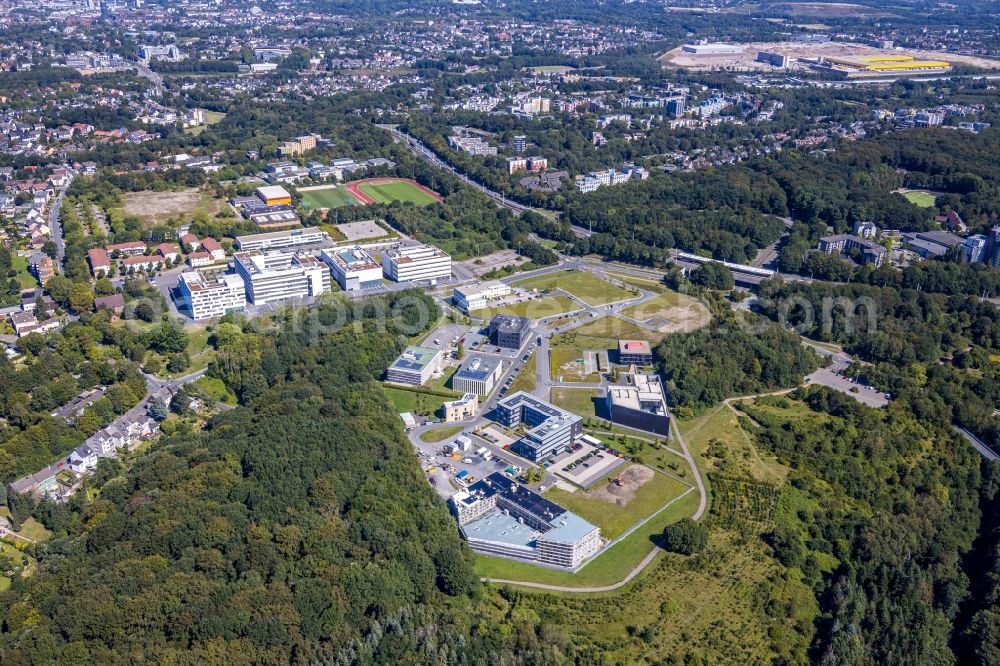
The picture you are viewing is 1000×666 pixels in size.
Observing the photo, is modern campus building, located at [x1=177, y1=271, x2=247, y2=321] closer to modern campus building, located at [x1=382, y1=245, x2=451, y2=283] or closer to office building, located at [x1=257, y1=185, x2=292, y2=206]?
modern campus building, located at [x1=382, y1=245, x2=451, y2=283]

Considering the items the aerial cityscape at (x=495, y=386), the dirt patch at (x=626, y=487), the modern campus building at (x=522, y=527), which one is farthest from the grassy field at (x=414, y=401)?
the dirt patch at (x=626, y=487)

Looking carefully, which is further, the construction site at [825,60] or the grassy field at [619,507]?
the construction site at [825,60]

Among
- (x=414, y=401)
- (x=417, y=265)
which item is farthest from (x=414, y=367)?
(x=417, y=265)

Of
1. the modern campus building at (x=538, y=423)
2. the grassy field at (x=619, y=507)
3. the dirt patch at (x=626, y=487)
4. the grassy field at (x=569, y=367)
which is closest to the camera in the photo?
the grassy field at (x=619, y=507)

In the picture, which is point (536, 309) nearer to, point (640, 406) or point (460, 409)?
point (460, 409)

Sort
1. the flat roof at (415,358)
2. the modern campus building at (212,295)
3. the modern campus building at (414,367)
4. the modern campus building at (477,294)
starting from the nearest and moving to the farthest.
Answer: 1. the modern campus building at (414,367)
2. the flat roof at (415,358)
3. the modern campus building at (212,295)
4. the modern campus building at (477,294)

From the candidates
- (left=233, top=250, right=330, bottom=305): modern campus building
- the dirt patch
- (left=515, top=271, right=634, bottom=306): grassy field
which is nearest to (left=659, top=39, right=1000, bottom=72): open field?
(left=515, top=271, right=634, bottom=306): grassy field

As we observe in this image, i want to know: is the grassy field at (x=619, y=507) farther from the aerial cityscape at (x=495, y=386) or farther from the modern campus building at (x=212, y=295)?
the modern campus building at (x=212, y=295)
